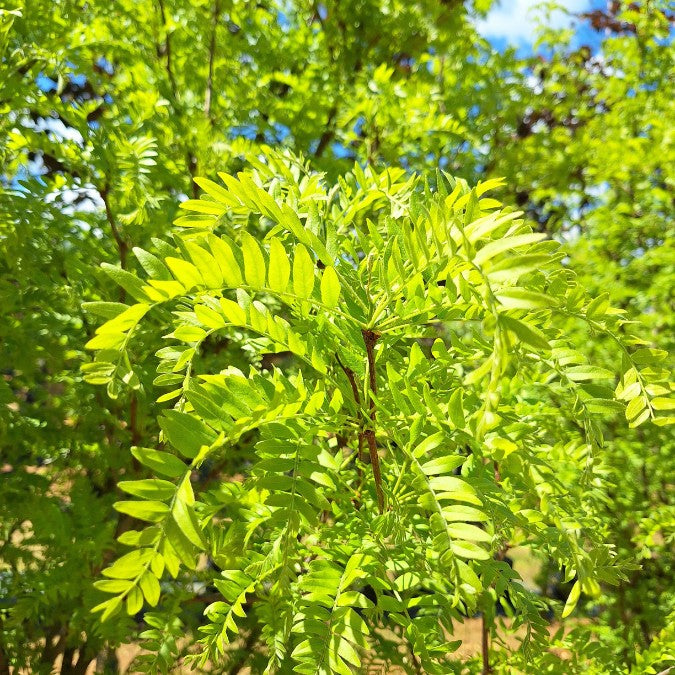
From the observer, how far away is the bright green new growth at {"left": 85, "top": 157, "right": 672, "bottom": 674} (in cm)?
71

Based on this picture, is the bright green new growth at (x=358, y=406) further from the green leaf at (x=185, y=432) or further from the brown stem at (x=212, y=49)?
the brown stem at (x=212, y=49)

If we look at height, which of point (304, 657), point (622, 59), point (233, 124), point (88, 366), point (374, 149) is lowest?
point (304, 657)

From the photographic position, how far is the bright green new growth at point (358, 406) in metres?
0.71

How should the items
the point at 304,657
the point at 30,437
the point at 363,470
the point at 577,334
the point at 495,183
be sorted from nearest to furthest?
the point at 304,657, the point at 495,183, the point at 363,470, the point at 30,437, the point at 577,334

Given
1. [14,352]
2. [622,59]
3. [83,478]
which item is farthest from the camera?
[622,59]

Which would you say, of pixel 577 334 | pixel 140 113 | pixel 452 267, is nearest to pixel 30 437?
pixel 140 113

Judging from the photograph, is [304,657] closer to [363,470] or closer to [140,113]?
[363,470]

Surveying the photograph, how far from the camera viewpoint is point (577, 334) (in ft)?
11.2

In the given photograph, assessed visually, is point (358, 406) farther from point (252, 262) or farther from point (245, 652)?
point (245, 652)

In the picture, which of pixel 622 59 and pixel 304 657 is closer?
pixel 304 657

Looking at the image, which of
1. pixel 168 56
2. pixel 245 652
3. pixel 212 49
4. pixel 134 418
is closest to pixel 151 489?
pixel 134 418

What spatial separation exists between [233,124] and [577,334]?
2570mm

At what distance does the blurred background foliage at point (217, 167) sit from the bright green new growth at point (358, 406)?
0.33 metres

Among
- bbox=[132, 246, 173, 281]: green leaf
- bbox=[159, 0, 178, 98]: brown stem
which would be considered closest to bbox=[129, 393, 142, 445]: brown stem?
bbox=[132, 246, 173, 281]: green leaf
